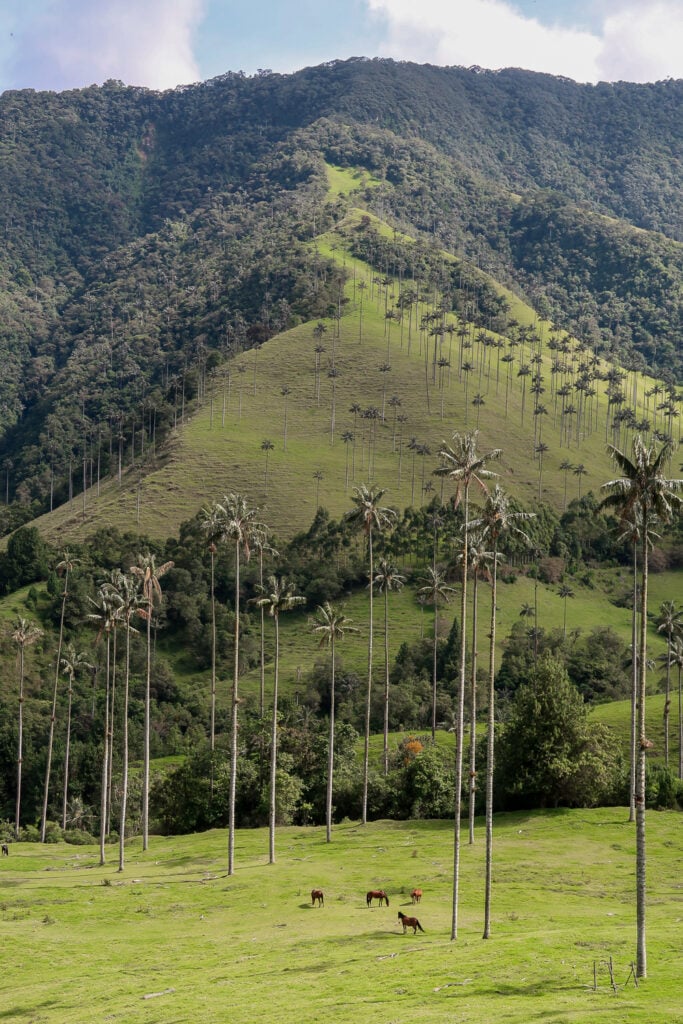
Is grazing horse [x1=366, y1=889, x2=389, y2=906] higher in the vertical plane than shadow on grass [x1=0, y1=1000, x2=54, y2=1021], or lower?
higher

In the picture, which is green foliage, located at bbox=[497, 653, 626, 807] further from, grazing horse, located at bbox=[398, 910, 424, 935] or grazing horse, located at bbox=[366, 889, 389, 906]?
grazing horse, located at bbox=[398, 910, 424, 935]

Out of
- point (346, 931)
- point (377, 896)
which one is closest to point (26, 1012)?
point (346, 931)

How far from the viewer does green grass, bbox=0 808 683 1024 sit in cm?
4369

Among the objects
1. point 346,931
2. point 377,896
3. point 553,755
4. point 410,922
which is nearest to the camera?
point 410,922

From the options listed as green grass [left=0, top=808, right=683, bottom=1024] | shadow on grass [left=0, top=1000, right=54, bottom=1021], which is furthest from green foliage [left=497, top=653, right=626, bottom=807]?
shadow on grass [left=0, top=1000, right=54, bottom=1021]

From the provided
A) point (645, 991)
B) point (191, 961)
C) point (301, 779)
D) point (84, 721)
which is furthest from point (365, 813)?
point (84, 721)

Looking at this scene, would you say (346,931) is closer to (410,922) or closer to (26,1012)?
(410,922)

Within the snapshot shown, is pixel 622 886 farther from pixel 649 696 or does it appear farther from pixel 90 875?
pixel 649 696

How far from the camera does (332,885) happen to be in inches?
2965

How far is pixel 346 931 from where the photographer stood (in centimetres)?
6047

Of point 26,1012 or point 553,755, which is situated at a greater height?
point 553,755

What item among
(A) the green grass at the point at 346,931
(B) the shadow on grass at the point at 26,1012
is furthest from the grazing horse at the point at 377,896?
(B) the shadow on grass at the point at 26,1012

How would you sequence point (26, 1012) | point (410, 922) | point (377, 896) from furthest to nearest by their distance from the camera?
point (377, 896), point (410, 922), point (26, 1012)

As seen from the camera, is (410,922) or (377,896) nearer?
(410,922)
